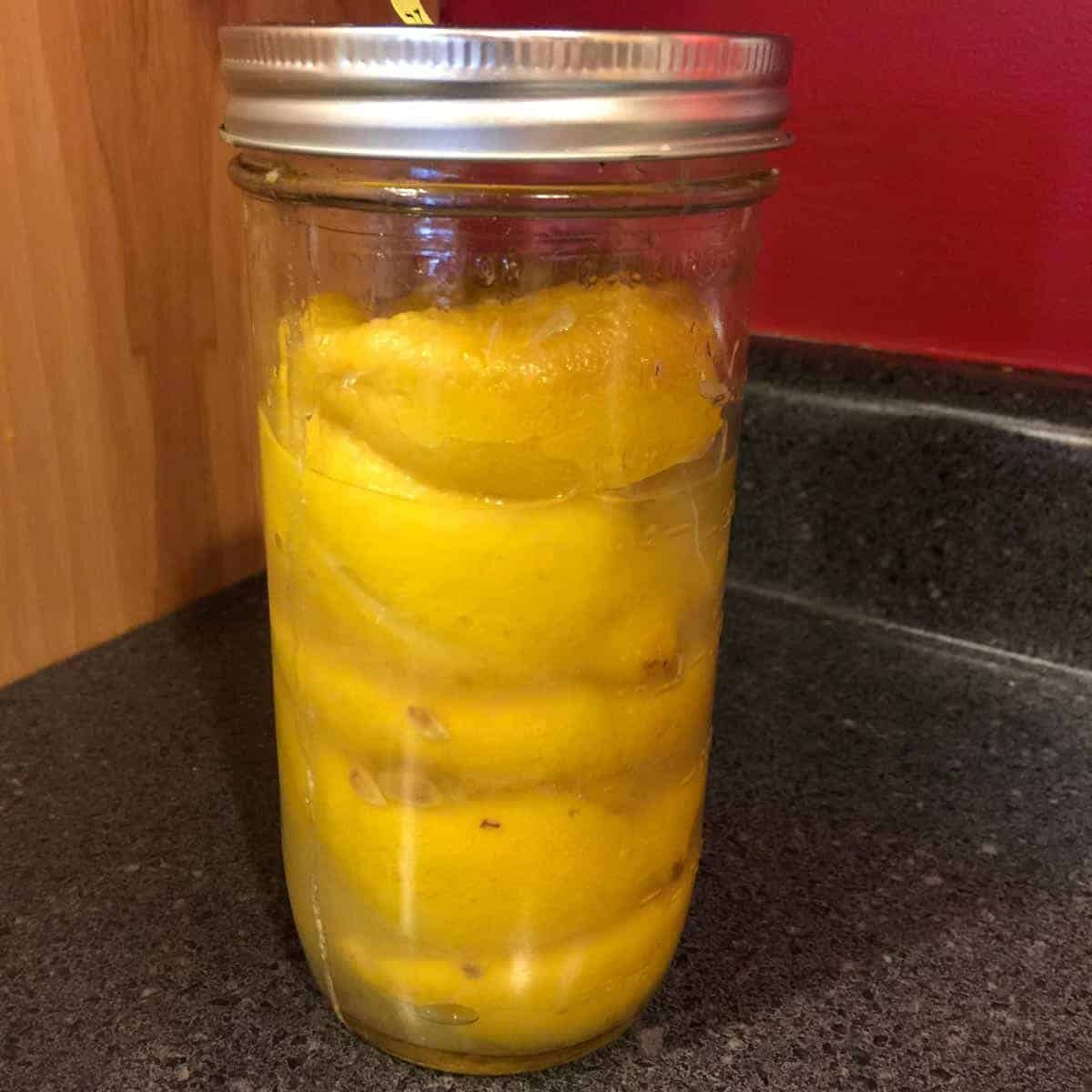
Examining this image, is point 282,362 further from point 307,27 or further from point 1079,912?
point 1079,912

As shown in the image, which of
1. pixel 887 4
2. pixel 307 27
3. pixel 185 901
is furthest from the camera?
pixel 887 4

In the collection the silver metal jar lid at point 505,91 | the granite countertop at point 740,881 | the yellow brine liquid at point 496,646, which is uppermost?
the silver metal jar lid at point 505,91

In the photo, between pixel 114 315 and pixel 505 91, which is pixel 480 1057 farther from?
pixel 114 315

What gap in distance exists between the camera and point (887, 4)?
591 mm

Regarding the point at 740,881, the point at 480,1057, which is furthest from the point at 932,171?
the point at 480,1057

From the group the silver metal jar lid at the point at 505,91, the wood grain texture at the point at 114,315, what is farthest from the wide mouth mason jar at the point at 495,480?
the wood grain texture at the point at 114,315

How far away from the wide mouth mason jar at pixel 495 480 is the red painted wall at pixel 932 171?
0.28 metres

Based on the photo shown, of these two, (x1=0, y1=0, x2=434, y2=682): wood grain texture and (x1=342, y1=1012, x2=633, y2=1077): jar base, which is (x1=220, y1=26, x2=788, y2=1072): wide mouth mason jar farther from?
(x1=0, y1=0, x2=434, y2=682): wood grain texture

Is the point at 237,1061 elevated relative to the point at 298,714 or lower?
lower

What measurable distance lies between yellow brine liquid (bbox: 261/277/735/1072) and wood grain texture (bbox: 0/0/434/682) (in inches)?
9.8

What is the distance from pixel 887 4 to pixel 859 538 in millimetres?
281

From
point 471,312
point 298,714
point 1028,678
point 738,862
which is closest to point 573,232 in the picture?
point 471,312

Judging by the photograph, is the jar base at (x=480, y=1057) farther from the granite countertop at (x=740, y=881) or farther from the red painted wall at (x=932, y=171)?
the red painted wall at (x=932, y=171)

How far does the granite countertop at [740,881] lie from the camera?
1.31 feet
